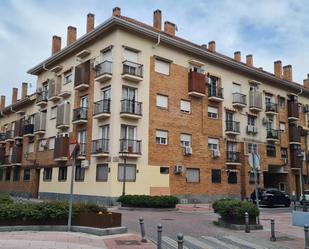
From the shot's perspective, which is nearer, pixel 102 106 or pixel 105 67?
pixel 102 106

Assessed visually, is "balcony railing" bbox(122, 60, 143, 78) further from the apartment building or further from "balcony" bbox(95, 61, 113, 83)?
"balcony" bbox(95, 61, 113, 83)

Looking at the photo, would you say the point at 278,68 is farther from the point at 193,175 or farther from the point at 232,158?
the point at 193,175

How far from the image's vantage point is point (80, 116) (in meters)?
29.1

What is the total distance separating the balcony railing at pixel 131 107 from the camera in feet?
86.8

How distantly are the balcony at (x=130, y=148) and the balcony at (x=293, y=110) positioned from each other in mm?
20102

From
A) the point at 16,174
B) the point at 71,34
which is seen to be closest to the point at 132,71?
the point at 71,34

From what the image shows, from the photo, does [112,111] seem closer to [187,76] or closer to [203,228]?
[187,76]

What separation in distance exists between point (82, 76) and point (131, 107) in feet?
17.5

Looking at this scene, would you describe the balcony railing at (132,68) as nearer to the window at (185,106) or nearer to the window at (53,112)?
the window at (185,106)

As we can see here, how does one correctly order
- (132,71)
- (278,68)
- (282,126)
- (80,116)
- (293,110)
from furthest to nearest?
(278,68) → (293,110) → (282,126) → (80,116) → (132,71)

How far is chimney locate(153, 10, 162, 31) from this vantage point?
32500mm

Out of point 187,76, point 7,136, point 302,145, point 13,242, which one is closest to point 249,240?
point 13,242

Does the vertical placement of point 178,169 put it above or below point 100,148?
below

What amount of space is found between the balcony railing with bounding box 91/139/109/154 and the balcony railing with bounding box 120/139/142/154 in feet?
3.59
